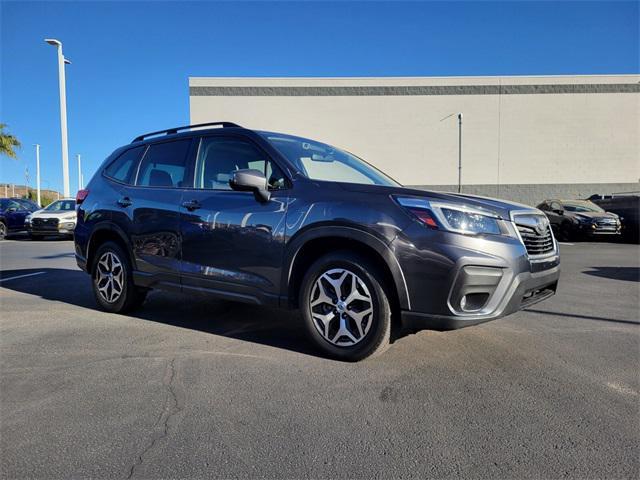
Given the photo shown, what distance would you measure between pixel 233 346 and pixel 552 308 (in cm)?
380

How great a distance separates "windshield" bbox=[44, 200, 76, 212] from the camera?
16.5 m

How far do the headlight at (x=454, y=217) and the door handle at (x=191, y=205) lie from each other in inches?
78.8

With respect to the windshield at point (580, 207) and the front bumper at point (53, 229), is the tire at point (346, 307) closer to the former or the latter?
the front bumper at point (53, 229)

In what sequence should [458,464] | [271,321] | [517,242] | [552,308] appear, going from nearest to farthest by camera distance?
[458,464] → [517,242] → [271,321] → [552,308]

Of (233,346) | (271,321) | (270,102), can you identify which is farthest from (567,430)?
(270,102)

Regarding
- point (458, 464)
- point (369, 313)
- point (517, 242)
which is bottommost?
point (458, 464)

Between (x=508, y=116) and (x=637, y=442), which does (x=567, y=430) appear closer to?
(x=637, y=442)

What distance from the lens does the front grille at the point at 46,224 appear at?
15609 mm

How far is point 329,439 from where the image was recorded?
7.95 ft

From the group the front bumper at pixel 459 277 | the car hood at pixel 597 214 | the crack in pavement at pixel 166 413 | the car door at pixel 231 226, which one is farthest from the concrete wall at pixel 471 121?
the crack in pavement at pixel 166 413

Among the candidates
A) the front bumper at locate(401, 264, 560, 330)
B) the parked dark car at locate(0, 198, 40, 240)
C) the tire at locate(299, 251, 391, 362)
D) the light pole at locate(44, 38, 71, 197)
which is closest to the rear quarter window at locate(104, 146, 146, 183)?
the tire at locate(299, 251, 391, 362)

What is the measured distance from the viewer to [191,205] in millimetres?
4273

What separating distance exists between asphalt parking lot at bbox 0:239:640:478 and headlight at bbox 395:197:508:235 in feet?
3.47

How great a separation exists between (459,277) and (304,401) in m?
1.28
